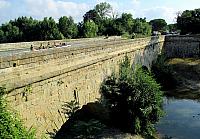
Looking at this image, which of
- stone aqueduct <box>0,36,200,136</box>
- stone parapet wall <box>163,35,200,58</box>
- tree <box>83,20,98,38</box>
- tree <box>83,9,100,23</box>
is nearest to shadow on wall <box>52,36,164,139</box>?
stone aqueduct <box>0,36,200,136</box>

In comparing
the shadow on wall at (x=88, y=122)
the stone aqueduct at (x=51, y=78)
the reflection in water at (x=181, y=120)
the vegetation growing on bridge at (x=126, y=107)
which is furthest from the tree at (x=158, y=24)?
the shadow on wall at (x=88, y=122)

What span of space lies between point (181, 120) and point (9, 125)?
600 inches

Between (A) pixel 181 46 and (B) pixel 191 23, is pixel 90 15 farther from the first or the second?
(A) pixel 181 46

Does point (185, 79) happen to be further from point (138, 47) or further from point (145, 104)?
point (145, 104)

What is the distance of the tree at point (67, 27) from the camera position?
60031 millimetres

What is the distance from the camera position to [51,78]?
12.0 metres

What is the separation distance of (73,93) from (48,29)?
43.1m

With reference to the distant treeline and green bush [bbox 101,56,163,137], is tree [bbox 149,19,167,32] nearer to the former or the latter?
the distant treeline

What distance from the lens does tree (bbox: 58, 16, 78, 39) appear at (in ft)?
197

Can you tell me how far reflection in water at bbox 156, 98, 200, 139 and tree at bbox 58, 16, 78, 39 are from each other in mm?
33730

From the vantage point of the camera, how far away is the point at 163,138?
18797mm

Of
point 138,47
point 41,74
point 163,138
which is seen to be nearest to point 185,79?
point 138,47

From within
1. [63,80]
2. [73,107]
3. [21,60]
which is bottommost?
[73,107]

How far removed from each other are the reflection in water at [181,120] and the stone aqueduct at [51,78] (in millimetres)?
4232
